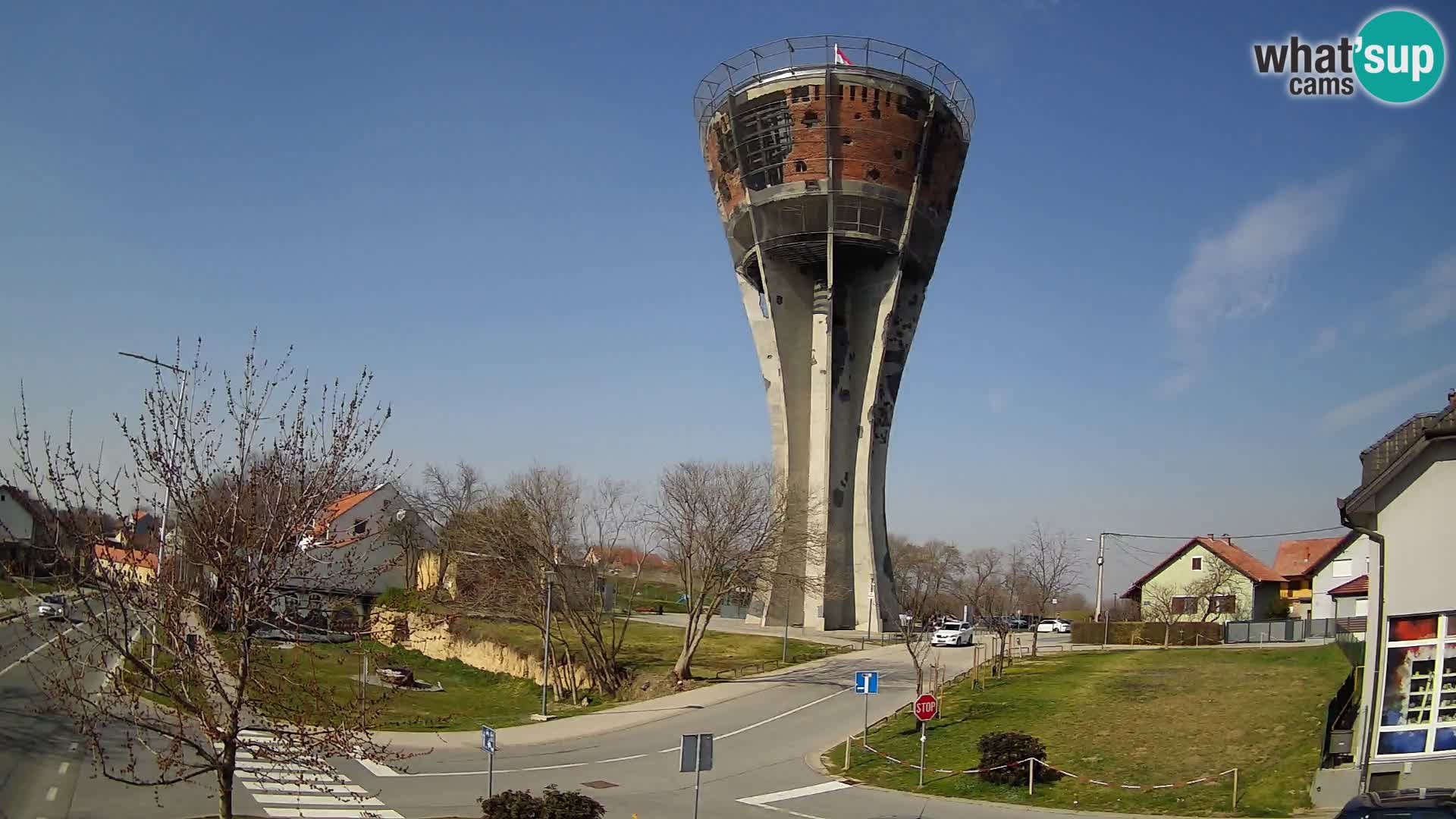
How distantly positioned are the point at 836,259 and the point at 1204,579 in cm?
3439

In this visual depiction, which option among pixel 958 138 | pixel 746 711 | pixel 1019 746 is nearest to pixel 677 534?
pixel 746 711

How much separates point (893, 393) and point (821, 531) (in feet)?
34.4

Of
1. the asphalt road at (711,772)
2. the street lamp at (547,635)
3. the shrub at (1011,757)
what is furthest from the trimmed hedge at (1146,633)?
the shrub at (1011,757)

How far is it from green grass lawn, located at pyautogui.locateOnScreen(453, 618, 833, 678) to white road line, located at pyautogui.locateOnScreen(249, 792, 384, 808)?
867 inches

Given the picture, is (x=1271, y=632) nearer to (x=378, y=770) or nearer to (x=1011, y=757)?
(x=1011, y=757)

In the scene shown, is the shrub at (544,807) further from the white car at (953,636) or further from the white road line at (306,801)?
the white car at (953,636)

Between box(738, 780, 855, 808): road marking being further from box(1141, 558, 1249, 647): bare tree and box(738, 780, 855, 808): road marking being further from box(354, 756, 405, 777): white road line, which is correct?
box(1141, 558, 1249, 647): bare tree

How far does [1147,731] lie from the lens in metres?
24.8

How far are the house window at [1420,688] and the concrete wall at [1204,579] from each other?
175 ft

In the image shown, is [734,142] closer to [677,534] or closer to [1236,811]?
[677,534]

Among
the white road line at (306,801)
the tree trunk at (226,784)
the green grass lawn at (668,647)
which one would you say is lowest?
the green grass lawn at (668,647)

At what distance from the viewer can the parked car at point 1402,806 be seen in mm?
10141

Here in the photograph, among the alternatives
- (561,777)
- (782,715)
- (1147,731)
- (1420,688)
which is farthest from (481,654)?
(1420,688)

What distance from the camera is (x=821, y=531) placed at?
169ft
